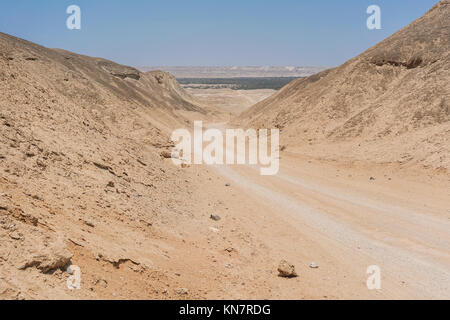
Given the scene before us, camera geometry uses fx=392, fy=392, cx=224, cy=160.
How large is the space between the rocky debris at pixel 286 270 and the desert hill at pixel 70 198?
230cm

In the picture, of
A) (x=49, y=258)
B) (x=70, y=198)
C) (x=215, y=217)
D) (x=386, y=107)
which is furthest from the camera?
(x=386, y=107)

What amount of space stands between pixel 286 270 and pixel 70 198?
178 inches

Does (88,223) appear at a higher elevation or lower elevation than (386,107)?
lower

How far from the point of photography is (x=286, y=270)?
7.37m

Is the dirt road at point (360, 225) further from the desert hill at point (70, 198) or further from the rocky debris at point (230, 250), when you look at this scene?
the desert hill at point (70, 198)

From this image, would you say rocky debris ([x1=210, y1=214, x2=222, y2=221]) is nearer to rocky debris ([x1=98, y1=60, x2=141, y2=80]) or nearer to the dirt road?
the dirt road

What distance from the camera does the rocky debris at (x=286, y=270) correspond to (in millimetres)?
7383

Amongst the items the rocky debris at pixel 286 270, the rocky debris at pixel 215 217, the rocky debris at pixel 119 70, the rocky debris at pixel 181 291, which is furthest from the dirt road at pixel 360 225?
the rocky debris at pixel 119 70

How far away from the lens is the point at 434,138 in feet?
60.3

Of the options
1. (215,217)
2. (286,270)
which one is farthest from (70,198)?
(286,270)

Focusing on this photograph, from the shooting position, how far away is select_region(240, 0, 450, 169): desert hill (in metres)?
19.8

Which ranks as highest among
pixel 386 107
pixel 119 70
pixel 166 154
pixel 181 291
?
pixel 119 70

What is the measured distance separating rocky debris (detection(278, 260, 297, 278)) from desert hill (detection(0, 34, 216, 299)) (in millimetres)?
2296

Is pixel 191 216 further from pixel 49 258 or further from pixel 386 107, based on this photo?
pixel 386 107
